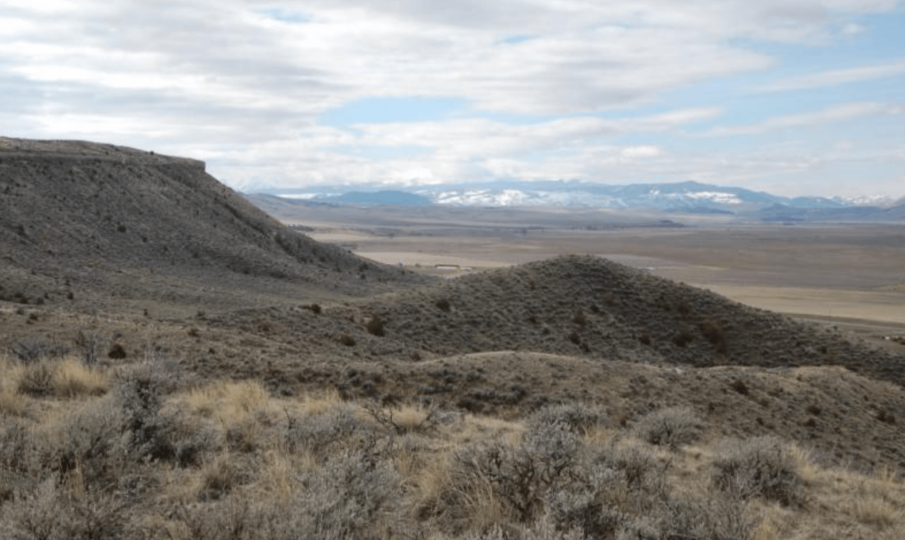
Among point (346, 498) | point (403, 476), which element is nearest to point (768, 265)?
point (403, 476)

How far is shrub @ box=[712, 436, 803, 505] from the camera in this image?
8.61 metres

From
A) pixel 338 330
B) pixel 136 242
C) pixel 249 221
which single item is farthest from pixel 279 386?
pixel 249 221

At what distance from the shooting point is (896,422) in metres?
24.9

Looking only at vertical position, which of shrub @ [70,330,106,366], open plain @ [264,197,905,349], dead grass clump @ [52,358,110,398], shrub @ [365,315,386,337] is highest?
dead grass clump @ [52,358,110,398]

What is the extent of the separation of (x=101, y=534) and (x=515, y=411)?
39.6 feet

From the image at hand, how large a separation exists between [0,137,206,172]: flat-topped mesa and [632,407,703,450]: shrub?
53300 millimetres

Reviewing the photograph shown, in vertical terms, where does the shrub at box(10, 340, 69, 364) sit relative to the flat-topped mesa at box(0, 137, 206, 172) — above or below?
below

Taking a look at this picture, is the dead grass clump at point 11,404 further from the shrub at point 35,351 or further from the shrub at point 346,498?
the shrub at point 346,498

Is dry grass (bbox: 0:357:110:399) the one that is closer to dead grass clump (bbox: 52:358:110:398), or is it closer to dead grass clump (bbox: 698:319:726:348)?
dead grass clump (bbox: 52:358:110:398)

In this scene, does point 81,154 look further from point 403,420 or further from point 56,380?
point 403,420

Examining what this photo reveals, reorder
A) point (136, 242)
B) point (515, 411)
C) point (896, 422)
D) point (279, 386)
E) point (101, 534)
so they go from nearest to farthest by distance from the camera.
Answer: point (101, 534) → point (279, 386) → point (515, 411) → point (896, 422) → point (136, 242)

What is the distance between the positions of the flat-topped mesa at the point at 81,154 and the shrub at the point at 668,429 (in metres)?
53.3

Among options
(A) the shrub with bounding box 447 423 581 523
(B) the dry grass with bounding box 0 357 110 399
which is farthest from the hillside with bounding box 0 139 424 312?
(A) the shrub with bounding box 447 423 581 523

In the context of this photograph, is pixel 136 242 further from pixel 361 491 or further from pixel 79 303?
pixel 361 491
